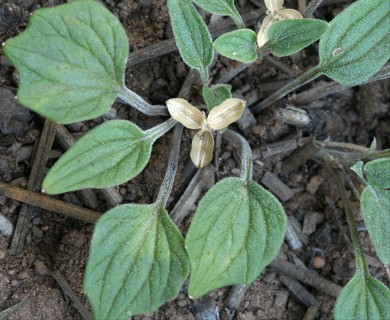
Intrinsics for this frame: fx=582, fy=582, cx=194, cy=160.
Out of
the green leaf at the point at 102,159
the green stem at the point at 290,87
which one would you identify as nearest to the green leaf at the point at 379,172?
the green stem at the point at 290,87

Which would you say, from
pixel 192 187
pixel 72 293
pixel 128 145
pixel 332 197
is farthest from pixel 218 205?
pixel 332 197

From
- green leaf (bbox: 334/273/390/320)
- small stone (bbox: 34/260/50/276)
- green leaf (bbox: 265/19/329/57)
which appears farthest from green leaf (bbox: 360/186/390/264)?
small stone (bbox: 34/260/50/276)

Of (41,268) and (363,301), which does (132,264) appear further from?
(363,301)

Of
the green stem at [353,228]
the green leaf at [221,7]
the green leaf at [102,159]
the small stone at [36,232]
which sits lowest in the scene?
the green stem at [353,228]

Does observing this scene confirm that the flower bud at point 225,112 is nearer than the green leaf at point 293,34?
No

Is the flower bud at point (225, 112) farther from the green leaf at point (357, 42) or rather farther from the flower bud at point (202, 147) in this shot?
the green leaf at point (357, 42)
